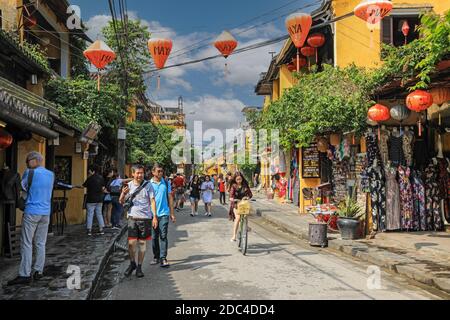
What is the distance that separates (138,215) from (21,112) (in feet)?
8.15

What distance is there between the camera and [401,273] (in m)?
8.18

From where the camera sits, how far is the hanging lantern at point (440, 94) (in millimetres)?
8977

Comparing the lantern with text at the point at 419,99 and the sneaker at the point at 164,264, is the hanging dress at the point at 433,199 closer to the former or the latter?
the lantern with text at the point at 419,99

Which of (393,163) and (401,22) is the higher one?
(401,22)

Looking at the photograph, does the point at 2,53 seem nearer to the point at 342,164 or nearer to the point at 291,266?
the point at 291,266

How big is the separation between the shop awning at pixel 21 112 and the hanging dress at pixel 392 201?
8833mm

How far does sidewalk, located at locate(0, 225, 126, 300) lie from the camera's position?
606 cm

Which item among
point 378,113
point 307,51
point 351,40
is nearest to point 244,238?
point 378,113

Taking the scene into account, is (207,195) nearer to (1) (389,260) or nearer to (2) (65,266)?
(1) (389,260)

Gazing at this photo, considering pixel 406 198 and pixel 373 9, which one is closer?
pixel 373 9

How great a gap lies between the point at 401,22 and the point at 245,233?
11380 mm

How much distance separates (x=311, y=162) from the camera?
62.6 ft

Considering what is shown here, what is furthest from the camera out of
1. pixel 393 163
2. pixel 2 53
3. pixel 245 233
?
pixel 393 163
